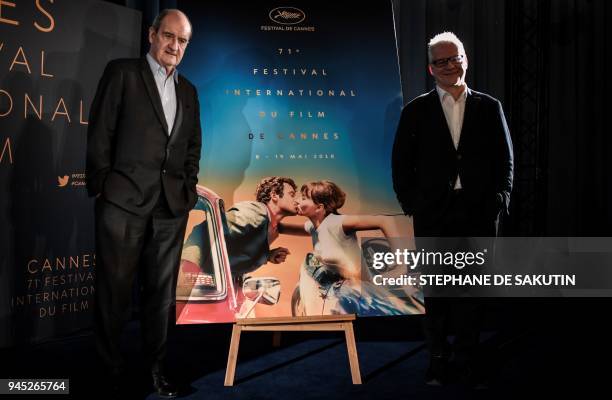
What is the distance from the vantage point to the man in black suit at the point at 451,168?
225 cm

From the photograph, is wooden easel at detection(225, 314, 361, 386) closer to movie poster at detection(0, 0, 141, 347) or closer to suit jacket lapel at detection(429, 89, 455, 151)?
suit jacket lapel at detection(429, 89, 455, 151)

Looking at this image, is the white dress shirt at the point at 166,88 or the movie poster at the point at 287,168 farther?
the movie poster at the point at 287,168

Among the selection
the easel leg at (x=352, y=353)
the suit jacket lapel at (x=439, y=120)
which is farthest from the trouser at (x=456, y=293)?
the easel leg at (x=352, y=353)

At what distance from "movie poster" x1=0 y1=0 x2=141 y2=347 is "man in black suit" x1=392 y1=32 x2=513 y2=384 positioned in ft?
A: 6.33

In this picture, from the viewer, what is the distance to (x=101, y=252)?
208cm

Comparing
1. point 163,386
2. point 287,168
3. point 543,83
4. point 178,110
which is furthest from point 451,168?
point 543,83

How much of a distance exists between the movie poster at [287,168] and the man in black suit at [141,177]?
0.14m

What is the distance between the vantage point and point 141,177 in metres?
2.04

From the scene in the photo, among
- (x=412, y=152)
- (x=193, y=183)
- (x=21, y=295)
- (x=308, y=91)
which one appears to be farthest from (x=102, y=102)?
(x=21, y=295)

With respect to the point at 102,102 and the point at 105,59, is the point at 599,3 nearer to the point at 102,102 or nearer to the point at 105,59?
the point at 105,59

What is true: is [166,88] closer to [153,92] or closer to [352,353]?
[153,92]

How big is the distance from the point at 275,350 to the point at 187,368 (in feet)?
1.62

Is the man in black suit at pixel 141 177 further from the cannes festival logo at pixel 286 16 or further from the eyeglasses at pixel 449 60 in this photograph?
the eyeglasses at pixel 449 60

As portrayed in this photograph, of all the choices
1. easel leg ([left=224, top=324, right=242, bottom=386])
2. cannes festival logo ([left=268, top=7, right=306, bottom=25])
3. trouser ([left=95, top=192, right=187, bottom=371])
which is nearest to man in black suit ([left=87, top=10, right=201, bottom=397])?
trouser ([left=95, top=192, right=187, bottom=371])
